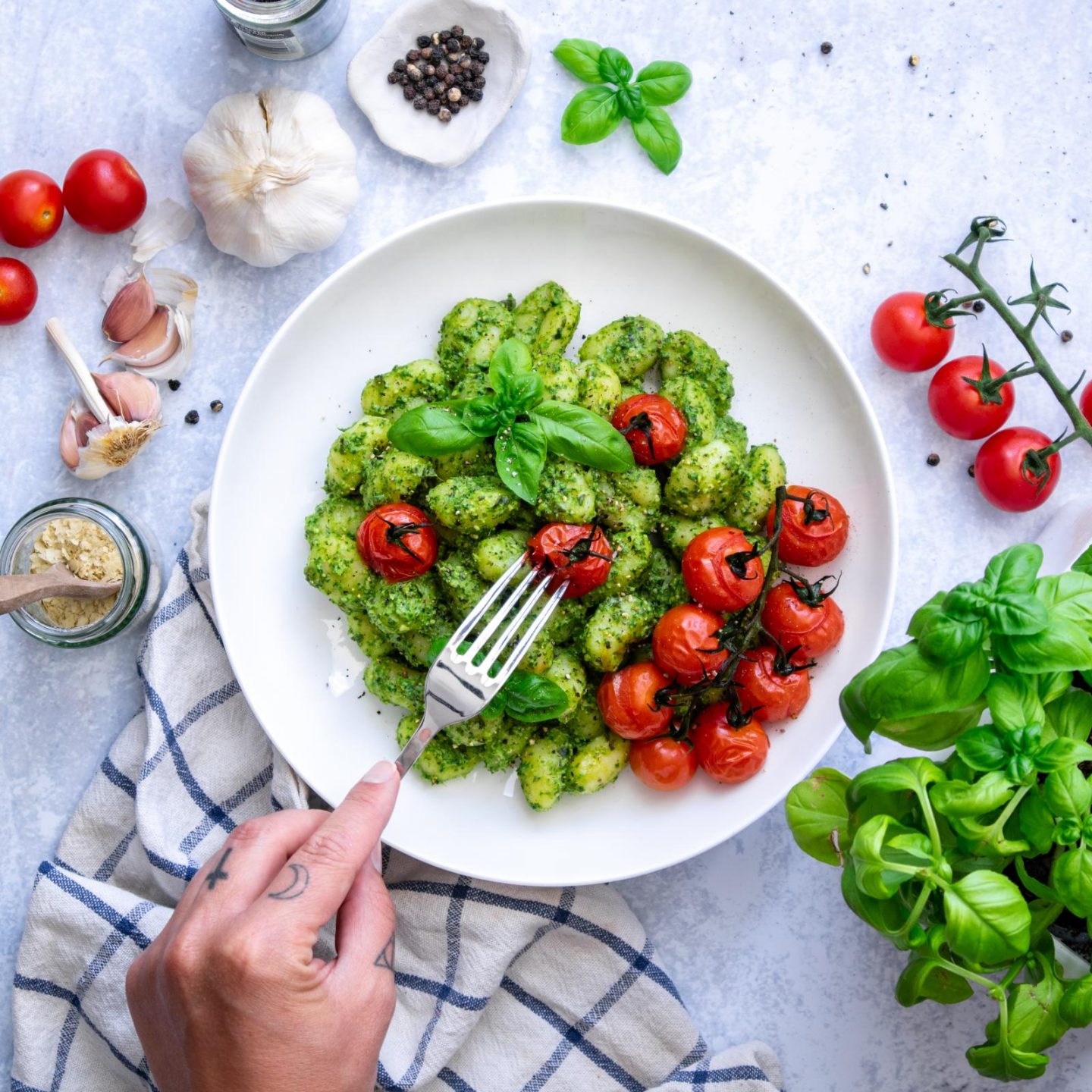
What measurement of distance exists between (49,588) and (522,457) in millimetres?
874

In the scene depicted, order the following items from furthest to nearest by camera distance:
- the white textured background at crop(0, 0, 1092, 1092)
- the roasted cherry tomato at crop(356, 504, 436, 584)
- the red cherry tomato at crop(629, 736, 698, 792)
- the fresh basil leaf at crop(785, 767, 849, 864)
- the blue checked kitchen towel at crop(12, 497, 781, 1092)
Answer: the white textured background at crop(0, 0, 1092, 1092) < the blue checked kitchen towel at crop(12, 497, 781, 1092) < the red cherry tomato at crop(629, 736, 698, 792) < the roasted cherry tomato at crop(356, 504, 436, 584) < the fresh basil leaf at crop(785, 767, 849, 864)

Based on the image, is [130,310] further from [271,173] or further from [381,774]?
[381,774]

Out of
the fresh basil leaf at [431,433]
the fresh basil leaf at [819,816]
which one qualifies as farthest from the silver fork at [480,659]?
the fresh basil leaf at [819,816]

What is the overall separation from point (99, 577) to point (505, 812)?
874mm

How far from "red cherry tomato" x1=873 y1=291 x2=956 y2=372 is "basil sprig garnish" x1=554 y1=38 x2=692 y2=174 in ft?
1.68

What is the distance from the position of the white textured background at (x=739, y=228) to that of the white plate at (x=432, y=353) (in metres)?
0.19

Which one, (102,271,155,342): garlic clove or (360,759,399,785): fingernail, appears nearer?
(360,759,399,785): fingernail

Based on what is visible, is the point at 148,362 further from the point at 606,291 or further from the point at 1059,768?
the point at 1059,768

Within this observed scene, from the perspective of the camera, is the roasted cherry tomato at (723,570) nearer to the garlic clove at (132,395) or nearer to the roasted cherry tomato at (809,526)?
the roasted cherry tomato at (809,526)

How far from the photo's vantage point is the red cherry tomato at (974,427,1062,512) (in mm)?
2080

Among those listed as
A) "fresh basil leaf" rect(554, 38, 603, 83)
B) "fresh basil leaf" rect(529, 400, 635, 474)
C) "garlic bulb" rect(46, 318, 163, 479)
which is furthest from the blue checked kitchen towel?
"fresh basil leaf" rect(554, 38, 603, 83)

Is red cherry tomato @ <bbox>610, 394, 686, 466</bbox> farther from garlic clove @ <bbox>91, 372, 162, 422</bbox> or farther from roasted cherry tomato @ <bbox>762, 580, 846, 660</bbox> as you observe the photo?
garlic clove @ <bbox>91, 372, 162, 422</bbox>

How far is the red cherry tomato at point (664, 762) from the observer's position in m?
1.92

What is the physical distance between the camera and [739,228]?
7.22 ft
